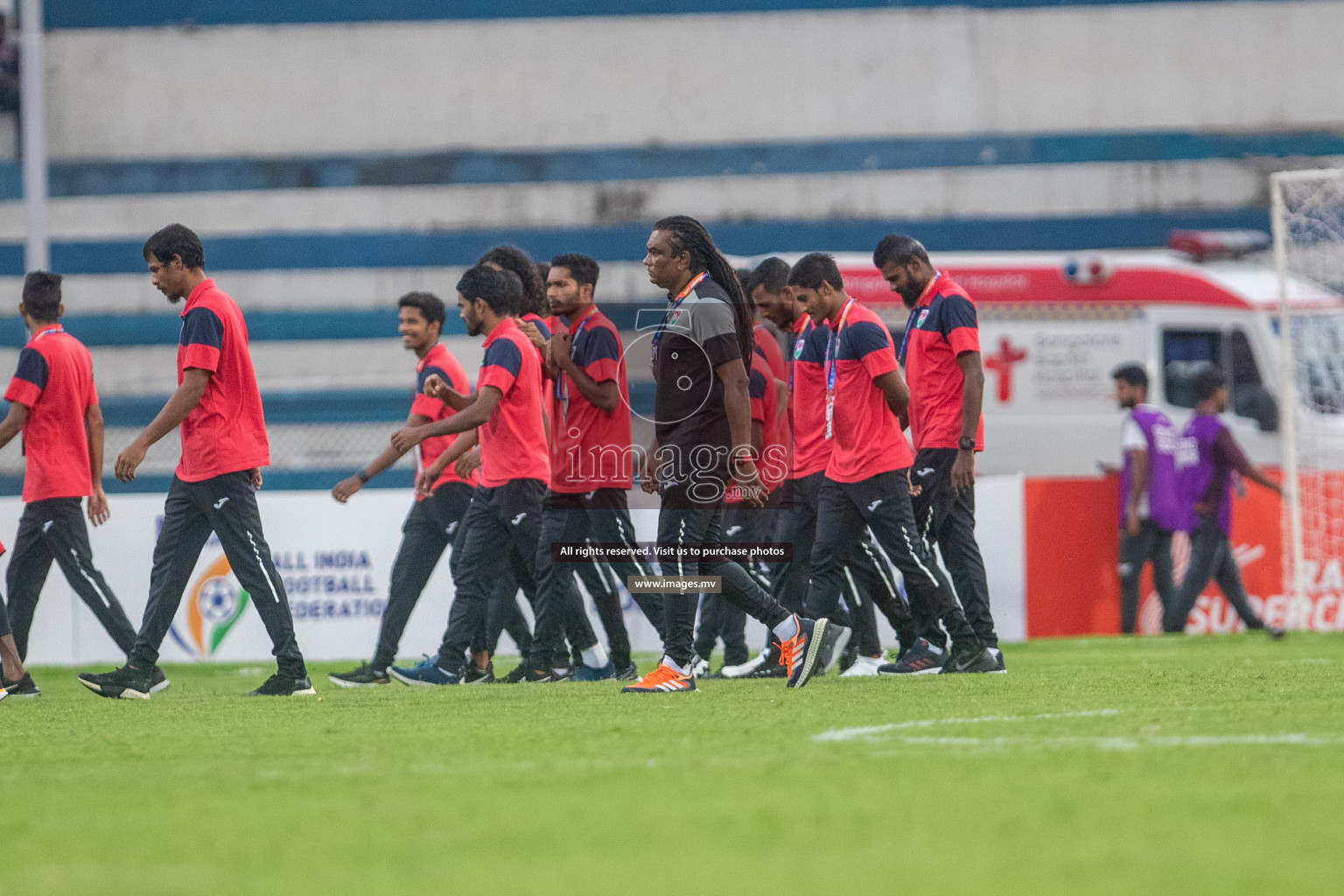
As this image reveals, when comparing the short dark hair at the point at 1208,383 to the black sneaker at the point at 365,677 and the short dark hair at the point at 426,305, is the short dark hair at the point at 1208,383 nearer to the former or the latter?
the short dark hair at the point at 426,305

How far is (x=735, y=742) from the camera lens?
491 cm

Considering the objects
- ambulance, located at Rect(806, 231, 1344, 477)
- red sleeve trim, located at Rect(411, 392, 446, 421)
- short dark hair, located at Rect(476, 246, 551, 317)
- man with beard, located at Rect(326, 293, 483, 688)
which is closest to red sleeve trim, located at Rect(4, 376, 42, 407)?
man with beard, located at Rect(326, 293, 483, 688)

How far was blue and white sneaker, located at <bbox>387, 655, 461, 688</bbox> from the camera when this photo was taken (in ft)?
26.0

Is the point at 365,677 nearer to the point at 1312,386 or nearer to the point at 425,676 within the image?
the point at 425,676

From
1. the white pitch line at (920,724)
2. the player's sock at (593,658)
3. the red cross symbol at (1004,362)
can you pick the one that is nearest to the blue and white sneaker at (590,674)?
the player's sock at (593,658)

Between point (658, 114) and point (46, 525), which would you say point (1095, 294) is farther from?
point (46, 525)

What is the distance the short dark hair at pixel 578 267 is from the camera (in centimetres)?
754

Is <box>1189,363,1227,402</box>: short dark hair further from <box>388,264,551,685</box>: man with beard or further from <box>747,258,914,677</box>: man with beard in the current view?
<box>388,264,551,685</box>: man with beard

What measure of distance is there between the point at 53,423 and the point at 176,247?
54.6 inches

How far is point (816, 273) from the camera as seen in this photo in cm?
757

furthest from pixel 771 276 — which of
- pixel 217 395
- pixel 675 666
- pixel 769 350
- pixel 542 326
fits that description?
pixel 217 395

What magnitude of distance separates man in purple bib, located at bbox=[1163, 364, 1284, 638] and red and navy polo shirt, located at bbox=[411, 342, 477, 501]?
17.4ft

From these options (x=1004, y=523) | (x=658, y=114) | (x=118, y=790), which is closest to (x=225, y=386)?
(x=118, y=790)

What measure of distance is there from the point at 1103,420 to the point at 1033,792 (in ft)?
37.9
